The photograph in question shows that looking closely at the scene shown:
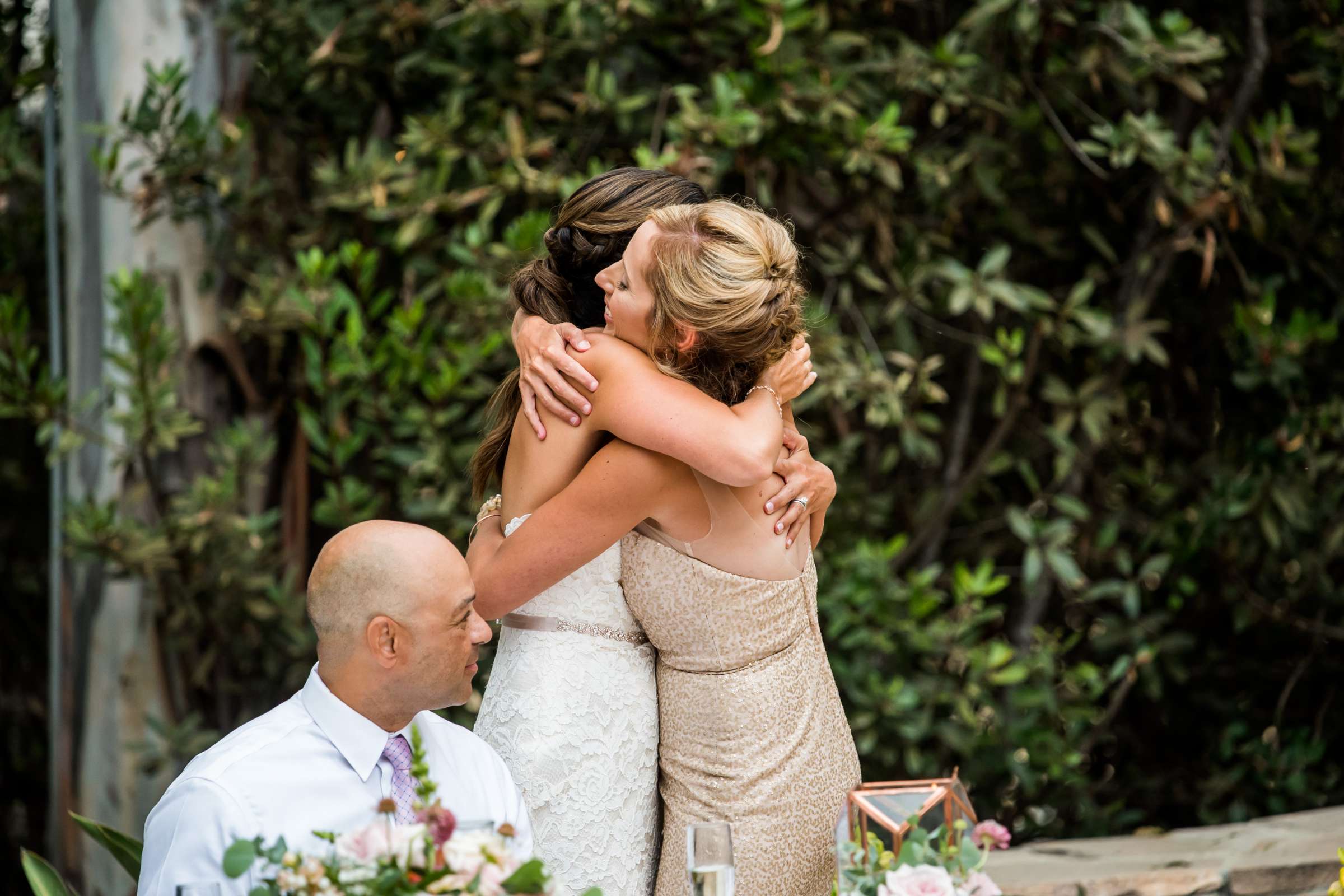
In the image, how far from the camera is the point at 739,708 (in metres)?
2.06

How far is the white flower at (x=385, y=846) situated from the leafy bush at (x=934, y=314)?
7.13ft

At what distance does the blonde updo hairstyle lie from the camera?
197 centimetres

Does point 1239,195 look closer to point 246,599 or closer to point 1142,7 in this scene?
point 1142,7

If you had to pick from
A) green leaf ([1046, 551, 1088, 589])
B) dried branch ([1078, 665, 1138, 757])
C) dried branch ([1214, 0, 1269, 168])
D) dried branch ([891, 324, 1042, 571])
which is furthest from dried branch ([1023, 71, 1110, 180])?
dried branch ([1078, 665, 1138, 757])

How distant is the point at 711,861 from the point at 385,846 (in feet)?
1.27

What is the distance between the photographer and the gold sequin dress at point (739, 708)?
206cm

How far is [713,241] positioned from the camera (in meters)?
1.98

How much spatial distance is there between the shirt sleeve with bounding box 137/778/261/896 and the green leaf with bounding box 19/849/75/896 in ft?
1.69

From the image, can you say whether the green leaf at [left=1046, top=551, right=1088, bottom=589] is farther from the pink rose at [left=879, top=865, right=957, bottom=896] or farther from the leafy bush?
the pink rose at [left=879, top=865, right=957, bottom=896]

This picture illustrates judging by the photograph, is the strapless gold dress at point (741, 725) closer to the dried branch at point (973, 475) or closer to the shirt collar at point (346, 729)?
the shirt collar at point (346, 729)

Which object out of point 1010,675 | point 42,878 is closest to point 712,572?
point 42,878

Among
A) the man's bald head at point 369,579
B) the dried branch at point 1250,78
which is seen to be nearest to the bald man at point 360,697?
the man's bald head at point 369,579

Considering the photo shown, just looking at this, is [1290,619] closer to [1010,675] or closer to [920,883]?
[1010,675]

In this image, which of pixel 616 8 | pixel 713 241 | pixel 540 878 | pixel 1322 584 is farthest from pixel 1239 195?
pixel 540 878
